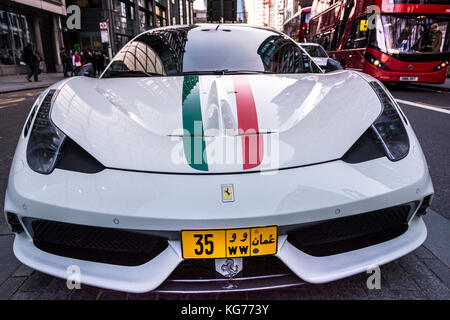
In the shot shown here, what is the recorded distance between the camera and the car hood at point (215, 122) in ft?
4.37

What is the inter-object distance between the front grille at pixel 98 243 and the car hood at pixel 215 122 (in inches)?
10.3

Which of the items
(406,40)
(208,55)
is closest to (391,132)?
(208,55)

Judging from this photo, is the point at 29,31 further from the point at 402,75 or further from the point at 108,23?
the point at 402,75

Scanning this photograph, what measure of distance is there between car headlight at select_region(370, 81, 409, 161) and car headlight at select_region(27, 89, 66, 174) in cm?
140

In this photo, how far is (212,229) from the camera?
3.88ft

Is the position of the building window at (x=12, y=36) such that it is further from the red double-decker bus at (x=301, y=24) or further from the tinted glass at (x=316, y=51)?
the red double-decker bus at (x=301, y=24)

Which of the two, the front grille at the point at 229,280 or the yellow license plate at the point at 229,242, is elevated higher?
the yellow license plate at the point at 229,242

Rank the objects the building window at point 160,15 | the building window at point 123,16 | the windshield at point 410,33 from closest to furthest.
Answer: the windshield at point 410,33
the building window at point 123,16
the building window at point 160,15

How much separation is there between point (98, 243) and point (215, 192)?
0.51m

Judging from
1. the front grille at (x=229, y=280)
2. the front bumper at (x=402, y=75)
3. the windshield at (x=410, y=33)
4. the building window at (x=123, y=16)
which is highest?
the building window at (x=123, y=16)

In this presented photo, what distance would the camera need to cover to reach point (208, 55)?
237 cm

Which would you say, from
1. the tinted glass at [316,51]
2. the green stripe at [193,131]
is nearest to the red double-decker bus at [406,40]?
the tinted glass at [316,51]
